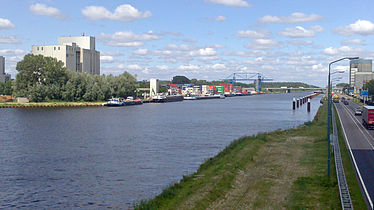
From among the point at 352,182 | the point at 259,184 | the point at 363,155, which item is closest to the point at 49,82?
the point at 363,155

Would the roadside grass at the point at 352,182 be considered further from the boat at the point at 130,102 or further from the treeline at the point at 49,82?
the boat at the point at 130,102

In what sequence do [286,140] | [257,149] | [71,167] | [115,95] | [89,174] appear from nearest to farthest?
1. [89,174]
2. [71,167]
3. [257,149]
4. [286,140]
5. [115,95]

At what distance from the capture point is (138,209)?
76.7ft

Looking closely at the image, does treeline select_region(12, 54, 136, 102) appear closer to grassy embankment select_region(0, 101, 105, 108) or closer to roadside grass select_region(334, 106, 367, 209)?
grassy embankment select_region(0, 101, 105, 108)

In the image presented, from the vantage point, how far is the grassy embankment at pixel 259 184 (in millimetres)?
23641

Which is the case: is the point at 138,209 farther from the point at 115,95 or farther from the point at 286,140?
the point at 115,95

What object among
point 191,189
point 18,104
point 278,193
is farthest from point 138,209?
point 18,104

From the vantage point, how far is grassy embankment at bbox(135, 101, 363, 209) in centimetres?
2364

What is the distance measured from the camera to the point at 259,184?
2836 cm

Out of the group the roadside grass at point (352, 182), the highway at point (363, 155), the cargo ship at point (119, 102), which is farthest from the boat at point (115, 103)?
the roadside grass at point (352, 182)

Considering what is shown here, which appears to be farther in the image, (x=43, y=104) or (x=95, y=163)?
(x=43, y=104)

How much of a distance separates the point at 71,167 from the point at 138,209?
17.5m

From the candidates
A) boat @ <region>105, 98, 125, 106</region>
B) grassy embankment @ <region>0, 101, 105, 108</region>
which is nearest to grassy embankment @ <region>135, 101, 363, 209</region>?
grassy embankment @ <region>0, 101, 105, 108</region>

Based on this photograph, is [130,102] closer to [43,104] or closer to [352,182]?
[43,104]
